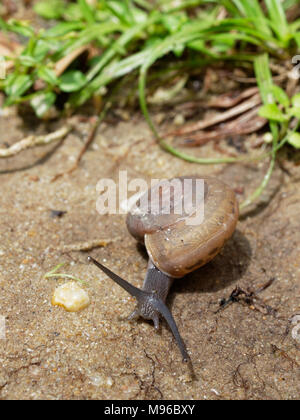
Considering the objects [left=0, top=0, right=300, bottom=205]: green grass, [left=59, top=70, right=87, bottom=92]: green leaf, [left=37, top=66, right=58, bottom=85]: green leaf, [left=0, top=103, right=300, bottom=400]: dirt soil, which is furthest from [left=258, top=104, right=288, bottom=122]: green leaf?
[left=37, top=66, right=58, bottom=85]: green leaf

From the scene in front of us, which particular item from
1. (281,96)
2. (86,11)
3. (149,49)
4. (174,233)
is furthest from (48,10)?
(174,233)

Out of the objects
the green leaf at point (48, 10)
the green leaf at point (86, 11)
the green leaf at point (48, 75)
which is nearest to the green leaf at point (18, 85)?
the green leaf at point (48, 75)

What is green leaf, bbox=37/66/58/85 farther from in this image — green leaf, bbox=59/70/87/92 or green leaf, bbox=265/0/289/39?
green leaf, bbox=265/0/289/39

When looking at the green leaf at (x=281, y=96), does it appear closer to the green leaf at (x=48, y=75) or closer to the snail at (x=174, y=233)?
the snail at (x=174, y=233)

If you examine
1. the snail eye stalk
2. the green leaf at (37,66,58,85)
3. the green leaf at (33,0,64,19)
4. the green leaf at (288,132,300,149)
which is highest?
the green leaf at (33,0,64,19)

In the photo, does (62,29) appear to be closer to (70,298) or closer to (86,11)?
(86,11)

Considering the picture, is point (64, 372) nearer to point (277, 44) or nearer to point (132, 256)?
point (132, 256)

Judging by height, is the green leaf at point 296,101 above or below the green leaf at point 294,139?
above
